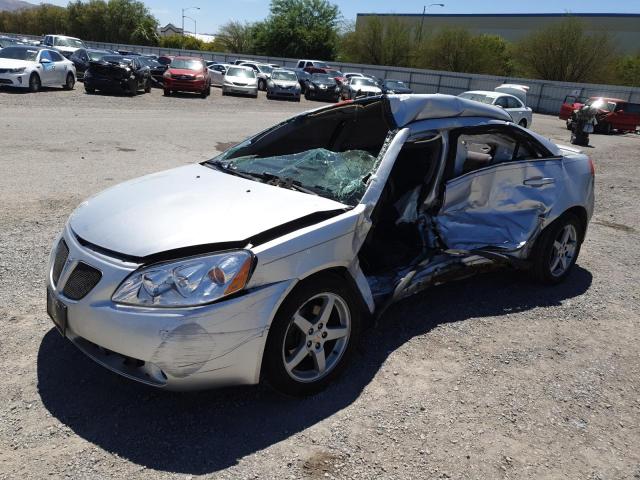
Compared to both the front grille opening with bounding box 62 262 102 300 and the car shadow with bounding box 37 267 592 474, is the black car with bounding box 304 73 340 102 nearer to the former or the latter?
the car shadow with bounding box 37 267 592 474

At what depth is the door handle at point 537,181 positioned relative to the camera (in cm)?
464

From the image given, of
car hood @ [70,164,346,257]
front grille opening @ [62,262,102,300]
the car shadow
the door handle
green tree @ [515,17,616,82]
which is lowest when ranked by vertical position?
the car shadow

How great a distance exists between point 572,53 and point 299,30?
29.1 meters

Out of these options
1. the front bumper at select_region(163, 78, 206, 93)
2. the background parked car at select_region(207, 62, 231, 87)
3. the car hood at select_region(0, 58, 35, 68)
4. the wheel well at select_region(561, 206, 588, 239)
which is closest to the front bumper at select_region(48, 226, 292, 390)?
the wheel well at select_region(561, 206, 588, 239)

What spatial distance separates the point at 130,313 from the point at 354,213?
4.53 ft

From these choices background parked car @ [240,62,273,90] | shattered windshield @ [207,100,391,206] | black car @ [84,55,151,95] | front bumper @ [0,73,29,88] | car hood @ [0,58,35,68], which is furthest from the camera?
background parked car @ [240,62,273,90]

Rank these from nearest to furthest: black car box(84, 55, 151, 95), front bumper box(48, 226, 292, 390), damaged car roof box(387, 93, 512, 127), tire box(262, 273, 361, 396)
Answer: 1. front bumper box(48, 226, 292, 390)
2. tire box(262, 273, 361, 396)
3. damaged car roof box(387, 93, 512, 127)
4. black car box(84, 55, 151, 95)

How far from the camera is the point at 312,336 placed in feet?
9.83

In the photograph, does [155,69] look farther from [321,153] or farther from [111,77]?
[321,153]

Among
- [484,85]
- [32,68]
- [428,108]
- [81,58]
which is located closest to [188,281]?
[428,108]

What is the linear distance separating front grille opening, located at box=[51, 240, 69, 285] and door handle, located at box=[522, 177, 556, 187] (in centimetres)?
363

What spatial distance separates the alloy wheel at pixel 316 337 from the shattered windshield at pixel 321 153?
66cm

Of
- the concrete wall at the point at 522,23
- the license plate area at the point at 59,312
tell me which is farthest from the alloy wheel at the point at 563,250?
the concrete wall at the point at 522,23

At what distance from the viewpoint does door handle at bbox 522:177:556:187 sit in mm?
4637
